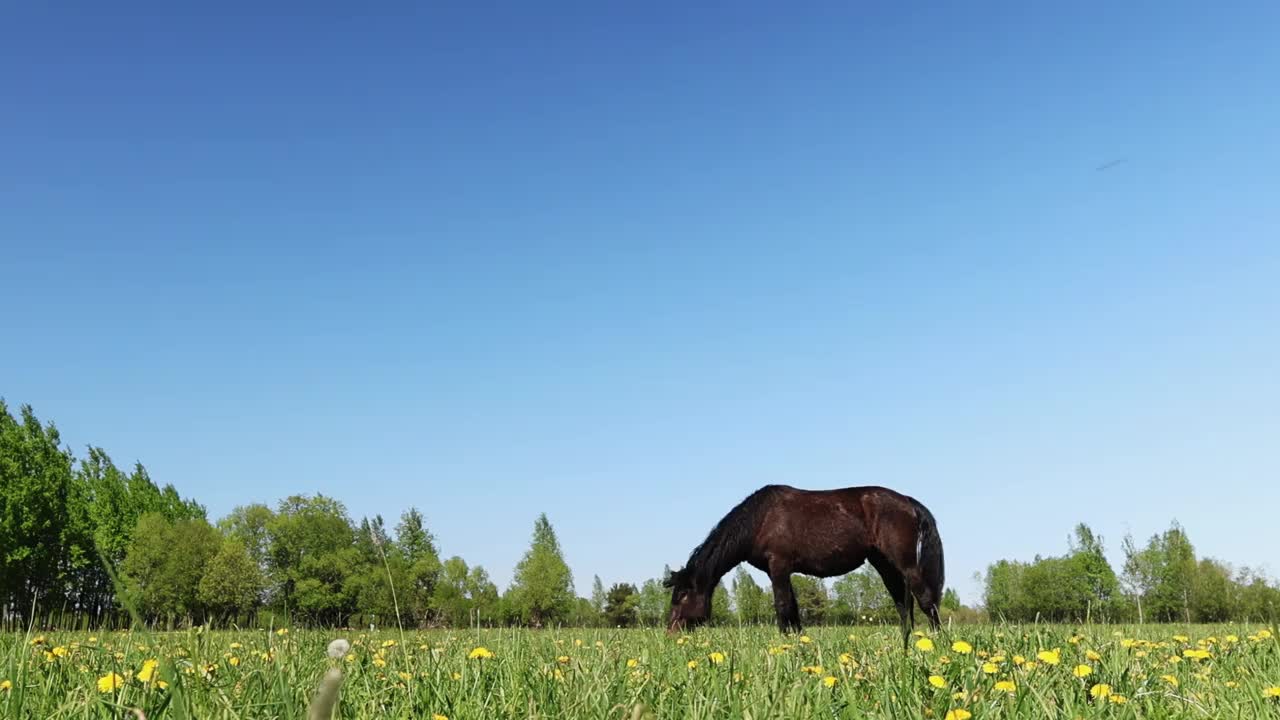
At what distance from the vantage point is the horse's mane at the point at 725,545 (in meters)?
15.0

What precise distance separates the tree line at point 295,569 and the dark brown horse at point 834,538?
3047 centimetres

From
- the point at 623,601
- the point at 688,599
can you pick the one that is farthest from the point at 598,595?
the point at 688,599

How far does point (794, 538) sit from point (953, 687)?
1045 centimetres

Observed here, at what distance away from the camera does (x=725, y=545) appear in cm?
1527

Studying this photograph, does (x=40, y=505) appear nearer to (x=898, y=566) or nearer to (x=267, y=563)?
(x=267, y=563)

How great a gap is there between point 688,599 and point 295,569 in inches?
2403

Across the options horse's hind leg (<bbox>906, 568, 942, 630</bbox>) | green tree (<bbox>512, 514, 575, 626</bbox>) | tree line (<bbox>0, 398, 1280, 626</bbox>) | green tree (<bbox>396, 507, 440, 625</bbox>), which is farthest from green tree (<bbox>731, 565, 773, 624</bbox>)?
green tree (<bbox>512, 514, 575, 626</bbox>)

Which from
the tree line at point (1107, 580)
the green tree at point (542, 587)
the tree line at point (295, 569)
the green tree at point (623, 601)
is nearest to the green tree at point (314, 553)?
the tree line at point (295, 569)

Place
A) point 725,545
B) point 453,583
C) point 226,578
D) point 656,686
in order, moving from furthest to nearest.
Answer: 1. point 453,583
2. point 226,578
3. point 725,545
4. point 656,686

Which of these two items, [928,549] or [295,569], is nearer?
[928,549]

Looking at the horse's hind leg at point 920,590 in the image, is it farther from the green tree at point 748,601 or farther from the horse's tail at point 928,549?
the green tree at point 748,601

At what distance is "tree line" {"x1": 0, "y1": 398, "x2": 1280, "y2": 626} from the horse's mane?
29.7 metres

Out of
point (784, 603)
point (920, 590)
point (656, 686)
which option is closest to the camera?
point (656, 686)

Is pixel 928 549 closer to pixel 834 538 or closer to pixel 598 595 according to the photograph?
pixel 834 538
